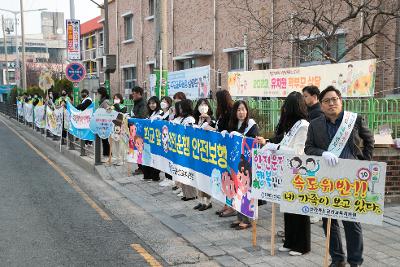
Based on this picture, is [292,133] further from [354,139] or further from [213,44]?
[213,44]

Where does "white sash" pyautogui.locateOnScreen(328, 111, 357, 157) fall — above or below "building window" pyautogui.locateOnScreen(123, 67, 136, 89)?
below

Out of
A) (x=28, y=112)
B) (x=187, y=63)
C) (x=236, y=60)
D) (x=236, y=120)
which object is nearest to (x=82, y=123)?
(x=236, y=120)

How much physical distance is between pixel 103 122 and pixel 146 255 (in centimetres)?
598

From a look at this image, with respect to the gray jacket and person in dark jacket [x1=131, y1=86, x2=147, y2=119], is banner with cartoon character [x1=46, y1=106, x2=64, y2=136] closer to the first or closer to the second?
person in dark jacket [x1=131, y1=86, x2=147, y2=119]

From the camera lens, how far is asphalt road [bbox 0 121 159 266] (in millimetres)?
5340

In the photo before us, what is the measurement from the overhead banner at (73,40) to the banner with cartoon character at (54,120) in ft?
7.53

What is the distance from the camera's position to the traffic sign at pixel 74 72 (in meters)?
15.7

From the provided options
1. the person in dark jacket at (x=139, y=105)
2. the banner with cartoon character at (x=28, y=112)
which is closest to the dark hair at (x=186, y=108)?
the person in dark jacket at (x=139, y=105)

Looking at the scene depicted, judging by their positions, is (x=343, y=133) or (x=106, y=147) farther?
(x=106, y=147)

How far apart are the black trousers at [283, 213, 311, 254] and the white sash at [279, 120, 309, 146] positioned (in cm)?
81

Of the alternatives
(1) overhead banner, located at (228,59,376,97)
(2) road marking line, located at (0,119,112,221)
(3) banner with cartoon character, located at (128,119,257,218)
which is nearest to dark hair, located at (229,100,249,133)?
(3) banner with cartoon character, located at (128,119,257,218)

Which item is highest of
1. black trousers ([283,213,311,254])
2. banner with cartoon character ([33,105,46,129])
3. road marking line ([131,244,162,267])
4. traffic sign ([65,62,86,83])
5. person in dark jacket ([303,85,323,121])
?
traffic sign ([65,62,86,83])

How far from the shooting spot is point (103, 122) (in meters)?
11.0

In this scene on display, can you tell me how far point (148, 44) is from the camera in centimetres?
2975
